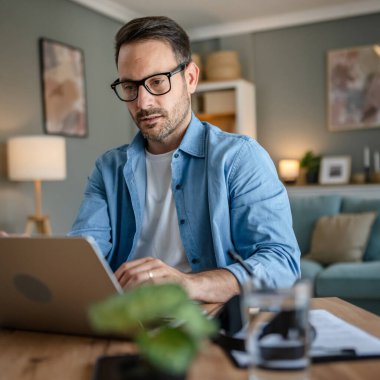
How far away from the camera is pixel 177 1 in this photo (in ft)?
16.5

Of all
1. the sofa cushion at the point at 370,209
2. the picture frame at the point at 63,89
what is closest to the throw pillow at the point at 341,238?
the sofa cushion at the point at 370,209

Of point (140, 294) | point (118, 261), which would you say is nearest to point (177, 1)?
point (118, 261)

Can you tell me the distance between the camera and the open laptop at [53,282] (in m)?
0.80

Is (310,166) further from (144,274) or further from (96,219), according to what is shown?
(144,274)

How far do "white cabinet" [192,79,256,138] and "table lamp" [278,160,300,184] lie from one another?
508mm

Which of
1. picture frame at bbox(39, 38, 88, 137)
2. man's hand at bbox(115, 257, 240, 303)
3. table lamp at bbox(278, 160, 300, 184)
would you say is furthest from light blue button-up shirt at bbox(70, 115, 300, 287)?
table lamp at bbox(278, 160, 300, 184)

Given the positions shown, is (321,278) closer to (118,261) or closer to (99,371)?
(118,261)

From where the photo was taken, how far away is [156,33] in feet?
5.07

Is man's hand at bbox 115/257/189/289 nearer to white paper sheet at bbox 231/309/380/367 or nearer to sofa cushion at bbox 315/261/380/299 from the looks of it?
white paper sheet at bbox 231/309/380/367

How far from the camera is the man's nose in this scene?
1497 mm

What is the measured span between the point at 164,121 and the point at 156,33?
0.25m

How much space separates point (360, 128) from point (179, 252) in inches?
173

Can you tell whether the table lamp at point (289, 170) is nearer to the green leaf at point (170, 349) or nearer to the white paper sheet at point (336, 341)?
the white paper sheet at point (336, 341)

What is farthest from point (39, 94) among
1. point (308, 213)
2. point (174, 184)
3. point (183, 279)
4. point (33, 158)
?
point (183, 279)
